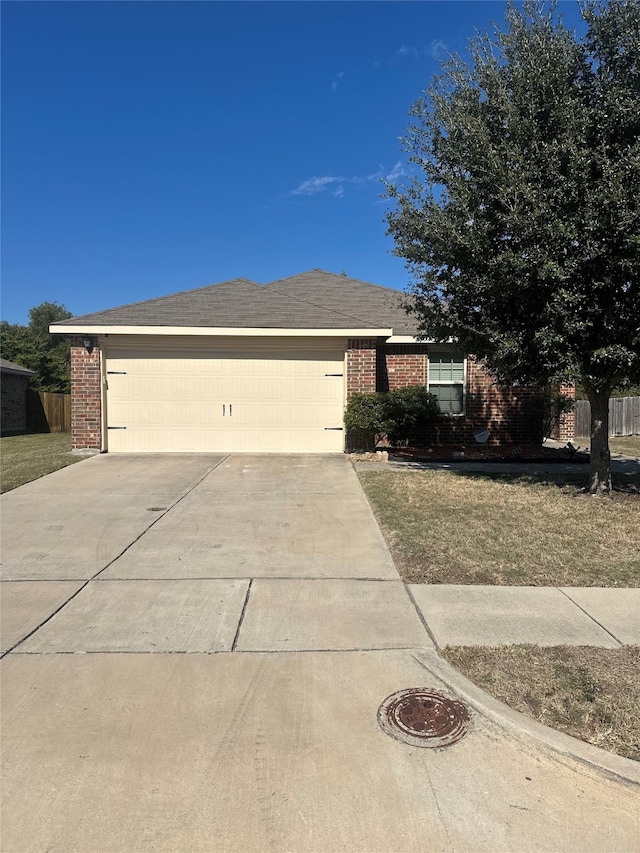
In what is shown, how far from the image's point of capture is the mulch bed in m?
11.5

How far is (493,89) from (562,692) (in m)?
7.24

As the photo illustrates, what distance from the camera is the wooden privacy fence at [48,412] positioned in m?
20.9

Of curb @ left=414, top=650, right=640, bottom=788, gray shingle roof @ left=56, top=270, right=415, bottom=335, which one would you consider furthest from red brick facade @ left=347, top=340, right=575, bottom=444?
curb @ left=414, top=650, right=640, bottom=788

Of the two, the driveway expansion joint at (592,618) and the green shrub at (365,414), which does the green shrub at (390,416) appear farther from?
the driveway expansion joint at (592,618)

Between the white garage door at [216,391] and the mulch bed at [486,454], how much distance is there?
1946 millimetres

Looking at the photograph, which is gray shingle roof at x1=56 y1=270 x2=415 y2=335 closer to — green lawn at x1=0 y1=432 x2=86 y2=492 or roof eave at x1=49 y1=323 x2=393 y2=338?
roof eave at x1=49 y1=323 x2=393 y2=338

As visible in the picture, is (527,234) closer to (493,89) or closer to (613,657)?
(493,89)

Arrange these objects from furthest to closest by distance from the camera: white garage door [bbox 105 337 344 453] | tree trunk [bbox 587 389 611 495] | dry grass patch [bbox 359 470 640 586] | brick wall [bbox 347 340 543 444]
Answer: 1. brick wall [bbox 347 340 543 444]
2. white garage door [bbox 105 337 344 453]
3. tree trunk [bbox 587 389 611 495]
4. dry grass patch [bbox 359 470 640 586]

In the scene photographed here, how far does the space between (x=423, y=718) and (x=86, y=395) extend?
10874mm

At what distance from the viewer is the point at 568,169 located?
6.66 m

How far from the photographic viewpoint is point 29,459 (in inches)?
458

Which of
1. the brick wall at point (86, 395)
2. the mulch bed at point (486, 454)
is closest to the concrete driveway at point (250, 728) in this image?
the mulch bed at point (486, 454)

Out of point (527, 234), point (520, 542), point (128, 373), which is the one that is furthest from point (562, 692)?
point (128, 373)

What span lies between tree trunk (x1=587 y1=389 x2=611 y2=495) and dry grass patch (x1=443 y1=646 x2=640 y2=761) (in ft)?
16.1
